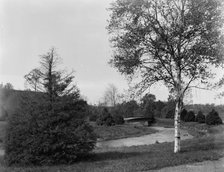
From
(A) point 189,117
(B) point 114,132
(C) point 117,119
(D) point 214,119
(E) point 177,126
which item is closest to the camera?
(E) point 177,126

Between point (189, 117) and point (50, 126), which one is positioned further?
point (189, 117)

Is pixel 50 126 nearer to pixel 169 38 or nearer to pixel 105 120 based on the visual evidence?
pixel 169 38

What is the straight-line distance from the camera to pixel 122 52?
13828mm

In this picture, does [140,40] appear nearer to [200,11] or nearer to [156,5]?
[156,5]

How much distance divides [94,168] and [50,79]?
4361mm

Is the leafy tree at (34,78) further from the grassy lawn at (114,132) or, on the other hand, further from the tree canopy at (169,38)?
the grassy lawn at (114,132)

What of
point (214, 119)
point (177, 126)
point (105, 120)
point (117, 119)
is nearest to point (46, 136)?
point (177, 126)

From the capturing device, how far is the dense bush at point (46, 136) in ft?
37.1

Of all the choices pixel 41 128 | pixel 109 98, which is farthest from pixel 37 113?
pixel 109 98

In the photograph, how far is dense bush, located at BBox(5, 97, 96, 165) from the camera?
11.3 m

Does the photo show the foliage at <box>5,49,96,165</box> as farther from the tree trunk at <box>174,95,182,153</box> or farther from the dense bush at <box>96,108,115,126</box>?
the dense bush at <box>96,108,115,126</box>

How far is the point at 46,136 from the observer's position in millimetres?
11375

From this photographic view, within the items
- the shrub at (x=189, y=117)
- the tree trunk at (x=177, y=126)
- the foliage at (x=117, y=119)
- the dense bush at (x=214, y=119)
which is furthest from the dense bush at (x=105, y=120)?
the tree trunk at (x=177, y=126)

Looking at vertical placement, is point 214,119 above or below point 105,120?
above
